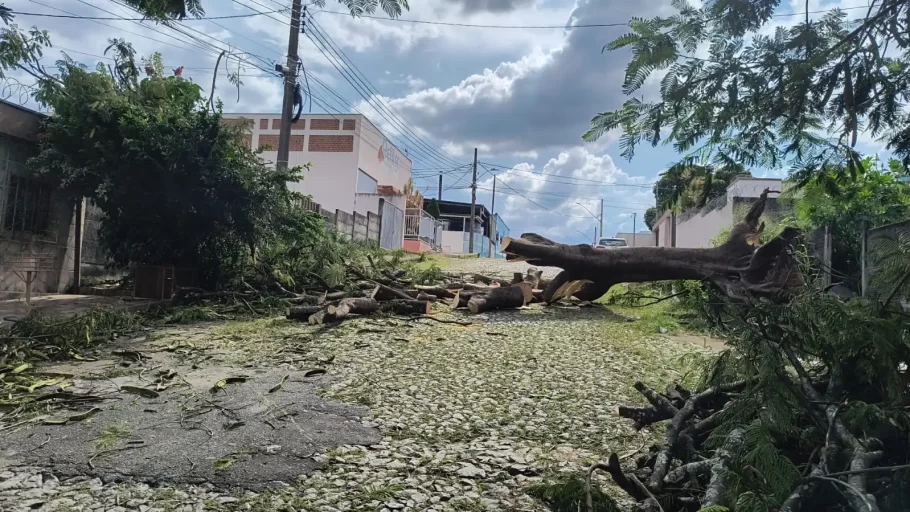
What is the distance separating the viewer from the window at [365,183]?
87.1 feet

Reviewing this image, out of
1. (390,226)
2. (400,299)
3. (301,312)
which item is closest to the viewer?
(301,312)

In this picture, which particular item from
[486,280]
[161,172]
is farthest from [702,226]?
[161,172]

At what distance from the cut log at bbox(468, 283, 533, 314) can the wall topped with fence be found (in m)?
7.24

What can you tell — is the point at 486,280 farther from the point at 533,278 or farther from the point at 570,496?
the point at 570,496

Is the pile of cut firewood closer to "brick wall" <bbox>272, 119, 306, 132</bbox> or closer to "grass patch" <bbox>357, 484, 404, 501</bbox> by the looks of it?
"grass patch" <bbox>357, 484, 404, 501</bbox>

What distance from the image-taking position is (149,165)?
27.3ft

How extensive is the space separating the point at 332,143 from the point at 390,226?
6.59 m

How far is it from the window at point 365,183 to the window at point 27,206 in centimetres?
1762

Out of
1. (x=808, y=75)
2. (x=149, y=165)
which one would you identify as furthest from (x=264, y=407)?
(x=149, y=165)

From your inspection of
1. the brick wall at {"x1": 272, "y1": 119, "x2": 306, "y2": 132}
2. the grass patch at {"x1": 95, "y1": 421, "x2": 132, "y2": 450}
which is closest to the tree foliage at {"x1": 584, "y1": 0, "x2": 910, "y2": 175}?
the grass patch at {"x1": 95, "y1": 421, "x2": 132, "y2": 450}

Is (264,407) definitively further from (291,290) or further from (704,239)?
(704,239)

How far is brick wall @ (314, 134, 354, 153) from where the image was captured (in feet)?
86.3

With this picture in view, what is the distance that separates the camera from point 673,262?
7711 millimetres

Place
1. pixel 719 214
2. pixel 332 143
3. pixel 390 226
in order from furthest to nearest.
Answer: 1. pixel 332 143
2. pixel 390 226
3. pixel 719 214
